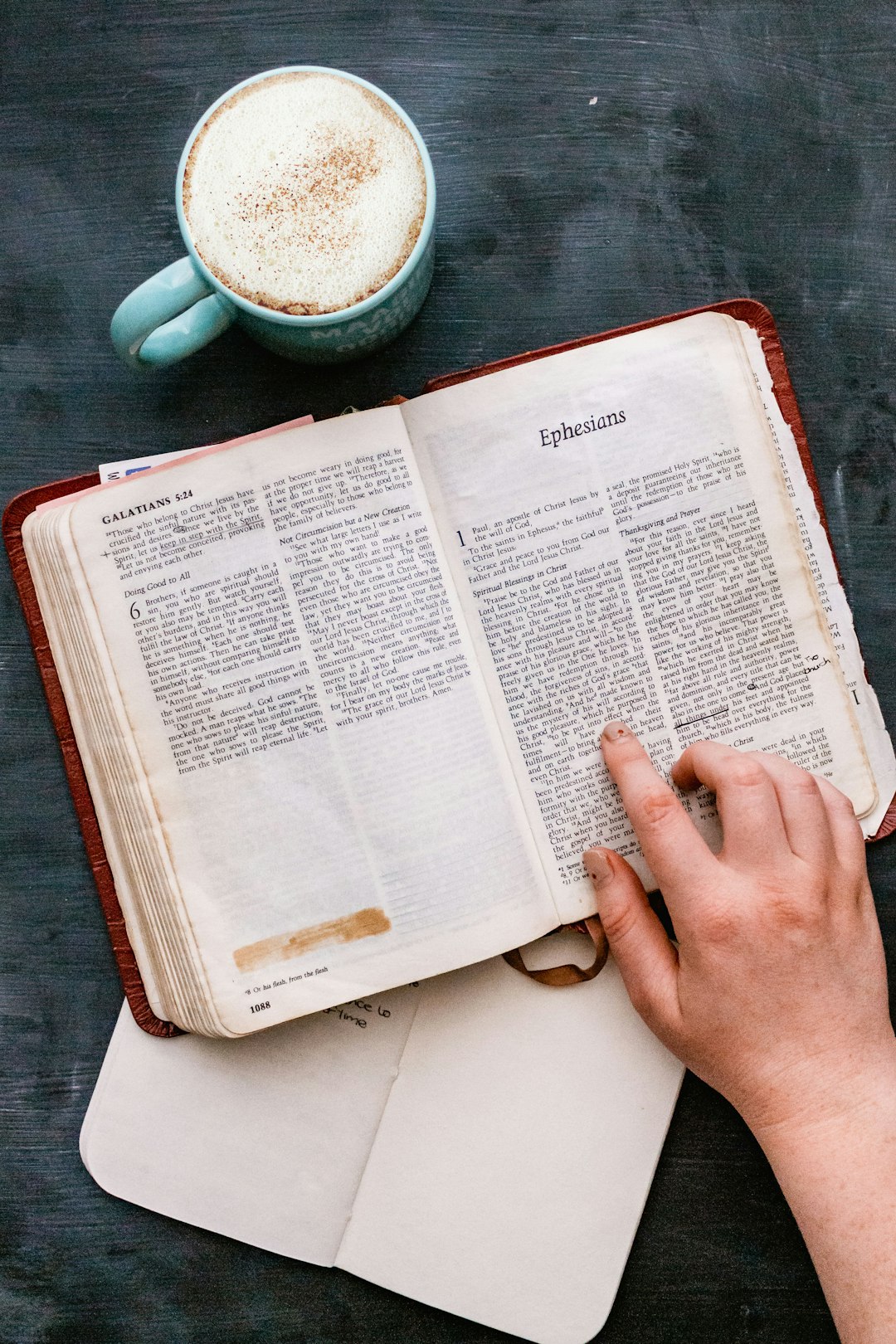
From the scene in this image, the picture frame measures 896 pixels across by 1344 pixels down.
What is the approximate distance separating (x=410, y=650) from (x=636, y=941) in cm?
22

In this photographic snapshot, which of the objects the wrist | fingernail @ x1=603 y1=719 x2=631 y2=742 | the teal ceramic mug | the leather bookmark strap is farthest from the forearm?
the teal ceramic mug

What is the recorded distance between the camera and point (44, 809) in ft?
2.02

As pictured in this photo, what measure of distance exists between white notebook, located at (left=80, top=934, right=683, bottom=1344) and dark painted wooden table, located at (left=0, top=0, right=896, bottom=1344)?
0.08ft

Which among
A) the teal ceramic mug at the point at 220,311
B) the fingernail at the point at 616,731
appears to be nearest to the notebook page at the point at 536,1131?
the fingernail at the point at 616,731

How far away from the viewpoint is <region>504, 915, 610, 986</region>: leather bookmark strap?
1.94ft

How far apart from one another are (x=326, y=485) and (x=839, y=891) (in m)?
0.39

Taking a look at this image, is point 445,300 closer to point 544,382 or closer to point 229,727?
point 544,382

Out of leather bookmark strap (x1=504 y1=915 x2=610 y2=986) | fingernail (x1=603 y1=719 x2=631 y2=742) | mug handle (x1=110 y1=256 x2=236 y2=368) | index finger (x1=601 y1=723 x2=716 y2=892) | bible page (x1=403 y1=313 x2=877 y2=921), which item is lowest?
leather bookmark strap (x1=504 y1=915 x2=610 y2=986)

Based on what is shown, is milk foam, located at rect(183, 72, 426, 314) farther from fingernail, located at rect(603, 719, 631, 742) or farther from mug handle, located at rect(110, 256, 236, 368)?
fingernail, located at rect(603, 719, 631, 742)

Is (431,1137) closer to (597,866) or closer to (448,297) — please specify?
(597,866)

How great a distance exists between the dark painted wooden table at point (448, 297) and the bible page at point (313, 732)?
0.26ft

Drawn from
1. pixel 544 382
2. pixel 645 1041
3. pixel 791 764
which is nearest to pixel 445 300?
pixel 544 382

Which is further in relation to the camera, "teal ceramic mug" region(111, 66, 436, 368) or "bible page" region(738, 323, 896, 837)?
"bible page" region(738, 323, 896, 837)

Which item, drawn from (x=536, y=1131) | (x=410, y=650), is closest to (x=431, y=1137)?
(x=536, y=1131)
